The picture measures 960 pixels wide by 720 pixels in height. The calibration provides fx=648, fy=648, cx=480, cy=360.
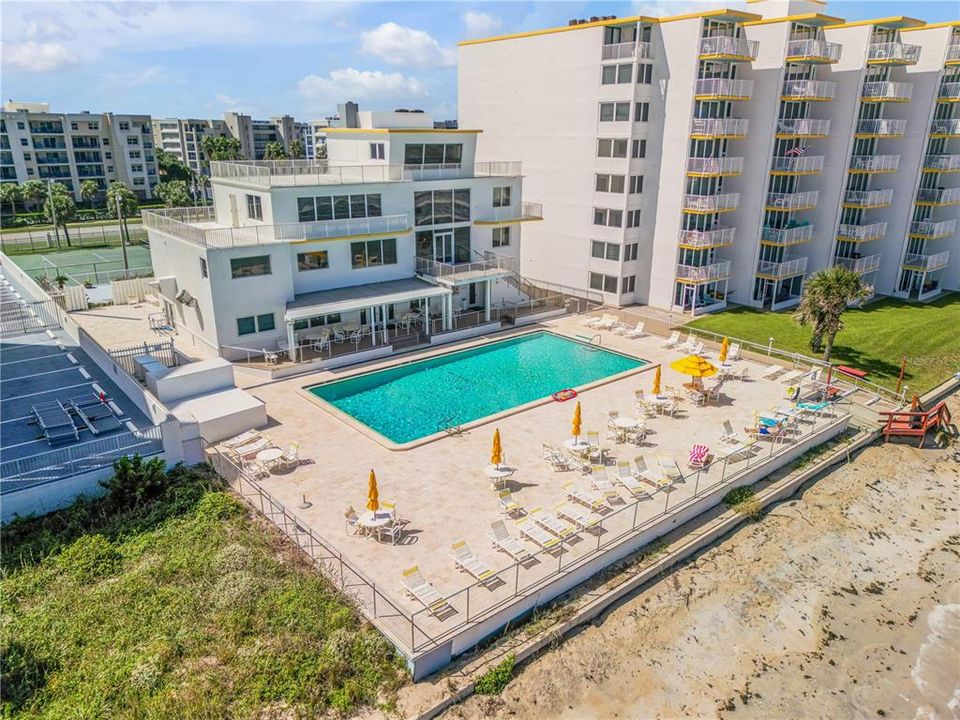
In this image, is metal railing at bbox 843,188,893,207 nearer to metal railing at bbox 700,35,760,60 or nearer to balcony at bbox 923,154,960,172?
balcony at bbox 923,154,960,172

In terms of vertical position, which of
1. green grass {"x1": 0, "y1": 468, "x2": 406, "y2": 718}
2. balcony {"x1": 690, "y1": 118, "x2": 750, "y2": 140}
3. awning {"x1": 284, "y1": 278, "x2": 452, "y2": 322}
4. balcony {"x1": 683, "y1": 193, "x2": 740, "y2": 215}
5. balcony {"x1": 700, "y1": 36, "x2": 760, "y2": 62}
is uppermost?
balcony {"x1": 700, "y1": 36, "x2": 760, "y2": 62}

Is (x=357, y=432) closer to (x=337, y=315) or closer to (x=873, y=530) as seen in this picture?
(x=337, y=315)

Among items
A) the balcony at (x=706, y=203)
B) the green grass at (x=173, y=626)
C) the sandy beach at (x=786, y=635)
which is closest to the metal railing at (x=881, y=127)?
the balcony at (x=706, y=203)

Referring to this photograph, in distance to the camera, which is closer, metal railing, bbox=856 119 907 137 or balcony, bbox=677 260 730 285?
balcony, bbox=677 260 730 285

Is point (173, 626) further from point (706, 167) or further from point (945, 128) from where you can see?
point (945, 128)

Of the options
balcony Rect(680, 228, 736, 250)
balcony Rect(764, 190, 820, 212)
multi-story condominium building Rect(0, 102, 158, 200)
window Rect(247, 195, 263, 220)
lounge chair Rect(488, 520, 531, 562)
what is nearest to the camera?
lounge chair Rect(488, 520, 531, 562)

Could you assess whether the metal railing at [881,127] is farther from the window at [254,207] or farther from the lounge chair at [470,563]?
the lounge chair at [470,563]

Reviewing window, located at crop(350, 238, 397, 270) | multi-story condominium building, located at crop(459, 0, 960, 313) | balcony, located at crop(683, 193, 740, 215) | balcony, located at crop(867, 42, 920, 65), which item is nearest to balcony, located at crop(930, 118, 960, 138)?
multi-story condominium building, located at crop(459, 0, 960, 313)

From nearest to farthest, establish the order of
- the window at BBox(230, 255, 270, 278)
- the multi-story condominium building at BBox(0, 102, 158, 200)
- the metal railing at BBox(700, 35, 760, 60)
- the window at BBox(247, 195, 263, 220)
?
the window at BBox(230, 255, 270, 278)
the window at BBox(247, 195, 263, 220)
the metal railing at BBox(700, 35, 760, 60)
the multi-story condominium building at BBox(0, 102, 158, 200)
